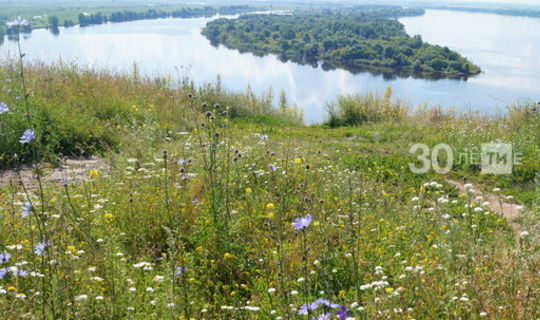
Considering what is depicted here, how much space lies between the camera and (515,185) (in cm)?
640

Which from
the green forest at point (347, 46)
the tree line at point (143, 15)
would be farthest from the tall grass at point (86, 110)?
the tree line at point (143, 15)

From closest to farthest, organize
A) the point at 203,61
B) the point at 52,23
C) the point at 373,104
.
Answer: the point at 373,104
the point at 203,61
the point at 52,23

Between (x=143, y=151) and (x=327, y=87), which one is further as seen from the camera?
(x=327, y=87)

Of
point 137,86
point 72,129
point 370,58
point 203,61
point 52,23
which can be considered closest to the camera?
point 72,129

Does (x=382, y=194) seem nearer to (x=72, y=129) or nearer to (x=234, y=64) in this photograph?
(x=72, y=129)

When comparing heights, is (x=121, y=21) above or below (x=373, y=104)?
above

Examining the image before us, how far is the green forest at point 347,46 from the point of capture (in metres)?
64.8

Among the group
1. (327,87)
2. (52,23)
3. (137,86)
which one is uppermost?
(52,23)

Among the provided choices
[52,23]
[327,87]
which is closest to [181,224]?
[327,87]

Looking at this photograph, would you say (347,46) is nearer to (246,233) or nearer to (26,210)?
(246,233)

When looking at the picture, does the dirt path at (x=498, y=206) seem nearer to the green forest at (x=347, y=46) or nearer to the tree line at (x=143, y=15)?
the green forest at (x=347, y=46)

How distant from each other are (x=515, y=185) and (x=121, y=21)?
119 meters

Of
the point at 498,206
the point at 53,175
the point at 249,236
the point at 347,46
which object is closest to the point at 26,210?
the point at 249,236

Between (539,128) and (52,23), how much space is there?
3288 inches
